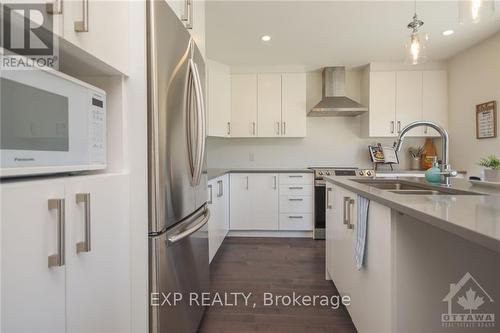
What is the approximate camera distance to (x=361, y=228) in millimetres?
1352

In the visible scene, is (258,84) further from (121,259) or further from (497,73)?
(121,259)

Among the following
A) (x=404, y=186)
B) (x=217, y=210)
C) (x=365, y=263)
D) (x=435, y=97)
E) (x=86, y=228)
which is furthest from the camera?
(x=435, y=97)

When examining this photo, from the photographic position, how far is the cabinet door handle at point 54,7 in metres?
0.67

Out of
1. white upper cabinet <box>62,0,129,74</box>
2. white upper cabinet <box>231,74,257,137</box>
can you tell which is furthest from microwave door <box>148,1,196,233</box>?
white upper cabinet <box>231,74,257,137</box>

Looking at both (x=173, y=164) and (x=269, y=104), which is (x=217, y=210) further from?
(x=269, y=104)

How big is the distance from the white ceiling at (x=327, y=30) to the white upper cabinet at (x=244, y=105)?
28 centimetres

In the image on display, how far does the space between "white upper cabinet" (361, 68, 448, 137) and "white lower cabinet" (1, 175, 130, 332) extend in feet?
12.1

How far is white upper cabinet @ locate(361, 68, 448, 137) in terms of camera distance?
3.77 m

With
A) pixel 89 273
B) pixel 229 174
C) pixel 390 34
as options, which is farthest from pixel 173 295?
pixel 390 34

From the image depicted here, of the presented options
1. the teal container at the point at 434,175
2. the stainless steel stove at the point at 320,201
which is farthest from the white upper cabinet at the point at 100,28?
the stainless steel stove at the point at 320,201

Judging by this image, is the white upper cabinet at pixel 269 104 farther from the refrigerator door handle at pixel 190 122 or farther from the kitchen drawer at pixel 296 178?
the refrigerator door handle at pixel 190 122

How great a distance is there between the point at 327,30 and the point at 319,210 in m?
2.16

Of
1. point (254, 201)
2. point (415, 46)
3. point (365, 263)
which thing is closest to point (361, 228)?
point (365, 263)

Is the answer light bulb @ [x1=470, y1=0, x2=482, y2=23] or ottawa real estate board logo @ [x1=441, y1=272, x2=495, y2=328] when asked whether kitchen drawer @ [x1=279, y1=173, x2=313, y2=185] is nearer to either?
light bulb @ [x1=470, y1=0, x2=482, y2=23]
